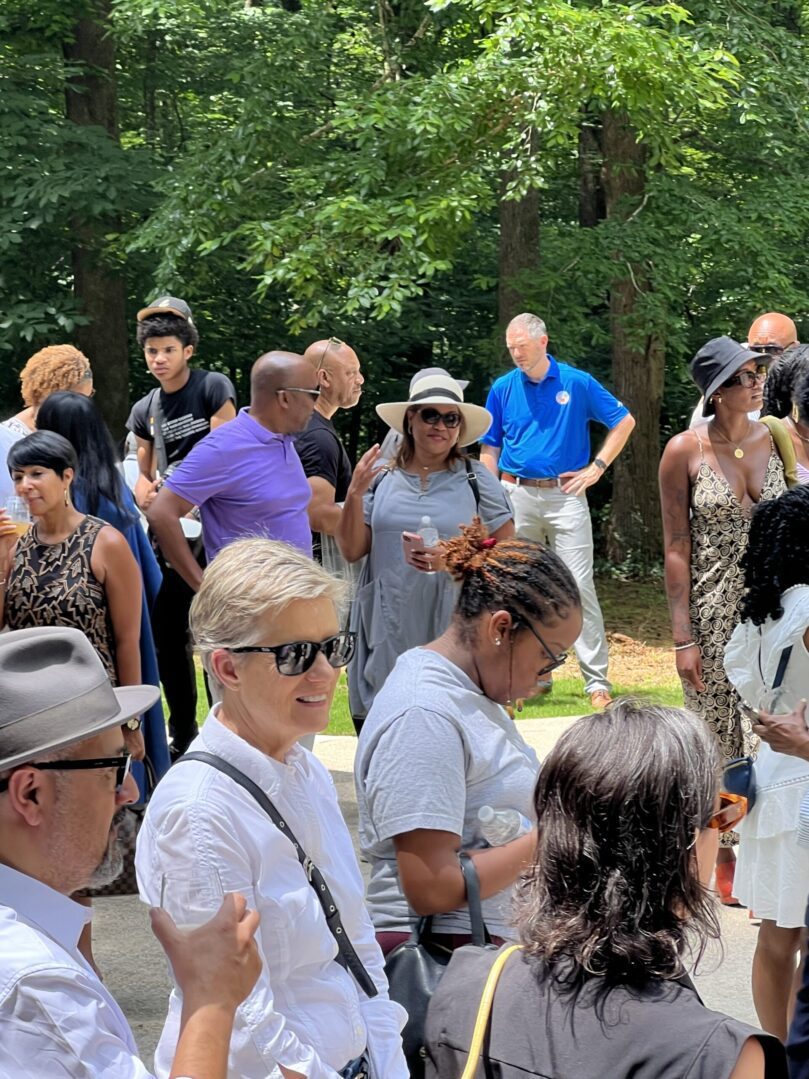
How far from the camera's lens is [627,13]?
35.9 ft

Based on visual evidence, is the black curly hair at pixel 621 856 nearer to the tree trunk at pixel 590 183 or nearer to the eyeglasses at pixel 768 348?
the eyeglasses at pixel 768 348

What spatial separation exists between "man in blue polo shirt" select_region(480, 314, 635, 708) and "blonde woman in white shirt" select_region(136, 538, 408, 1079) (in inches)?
255

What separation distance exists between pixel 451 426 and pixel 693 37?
24.6ft

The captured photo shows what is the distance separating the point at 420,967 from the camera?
290 cm

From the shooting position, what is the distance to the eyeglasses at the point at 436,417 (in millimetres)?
5820

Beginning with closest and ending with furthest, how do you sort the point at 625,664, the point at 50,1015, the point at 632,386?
the point at 50,1015 < the point at 625,664 < the point at 632,386

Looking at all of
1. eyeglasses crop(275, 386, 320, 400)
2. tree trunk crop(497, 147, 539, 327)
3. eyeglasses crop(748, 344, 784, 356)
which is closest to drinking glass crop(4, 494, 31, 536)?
eyeglasses crop(275, 386, 320, 400)

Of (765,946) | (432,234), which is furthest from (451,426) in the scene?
(432,234)

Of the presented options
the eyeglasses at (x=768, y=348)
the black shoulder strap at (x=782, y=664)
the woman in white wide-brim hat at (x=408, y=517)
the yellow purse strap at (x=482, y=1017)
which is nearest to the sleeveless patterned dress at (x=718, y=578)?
the woman in white wide-brim hat at (x=408, y=517)

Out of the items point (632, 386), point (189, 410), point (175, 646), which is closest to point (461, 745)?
point (175, 646)

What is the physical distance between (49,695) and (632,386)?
44.3ft

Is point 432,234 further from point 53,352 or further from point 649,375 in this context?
point 53,352

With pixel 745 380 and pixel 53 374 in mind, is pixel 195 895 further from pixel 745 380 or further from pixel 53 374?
pixel 53 374

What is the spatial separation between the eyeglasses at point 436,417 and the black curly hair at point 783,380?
1357 mm
